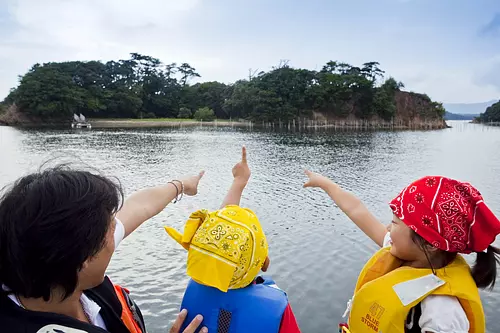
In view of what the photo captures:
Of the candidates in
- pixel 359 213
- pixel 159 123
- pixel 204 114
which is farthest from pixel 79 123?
pixel 359 213

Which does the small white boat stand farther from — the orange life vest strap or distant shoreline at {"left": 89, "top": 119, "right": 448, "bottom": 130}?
the orange life vest strap

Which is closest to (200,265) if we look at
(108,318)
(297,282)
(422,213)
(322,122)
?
(108,318)

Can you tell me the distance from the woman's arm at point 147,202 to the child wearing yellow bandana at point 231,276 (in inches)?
9.1

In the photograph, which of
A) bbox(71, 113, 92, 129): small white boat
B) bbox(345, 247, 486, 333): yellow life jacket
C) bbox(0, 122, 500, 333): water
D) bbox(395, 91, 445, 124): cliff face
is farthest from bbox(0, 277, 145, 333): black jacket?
bbox(395, 91, 445, 124): cliff face

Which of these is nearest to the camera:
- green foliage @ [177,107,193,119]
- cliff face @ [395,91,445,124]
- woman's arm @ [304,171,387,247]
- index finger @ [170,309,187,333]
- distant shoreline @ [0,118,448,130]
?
index finger @ [170,309,187,333]

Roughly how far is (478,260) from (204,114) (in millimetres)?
56263

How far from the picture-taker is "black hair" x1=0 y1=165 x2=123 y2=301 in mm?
983

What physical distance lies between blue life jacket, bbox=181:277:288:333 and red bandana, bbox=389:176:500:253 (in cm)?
62

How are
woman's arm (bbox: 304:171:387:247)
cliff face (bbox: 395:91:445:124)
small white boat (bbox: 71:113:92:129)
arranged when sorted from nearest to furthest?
woman's arm (bbox: 304:171:387:247), small white boat (bbox: 71:113:92:129), cliff face (bbox: 395:91:445:124)

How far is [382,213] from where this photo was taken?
952cm

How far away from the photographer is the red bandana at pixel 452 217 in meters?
1.45

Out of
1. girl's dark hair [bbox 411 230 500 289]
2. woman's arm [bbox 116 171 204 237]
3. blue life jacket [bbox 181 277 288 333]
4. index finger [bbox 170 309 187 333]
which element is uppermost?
woman's arm [bbox 116 171 204 237]

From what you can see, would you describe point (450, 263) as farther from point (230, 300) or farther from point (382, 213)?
point (382, 213)

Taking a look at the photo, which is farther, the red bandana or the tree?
the tree
